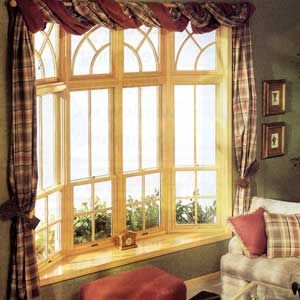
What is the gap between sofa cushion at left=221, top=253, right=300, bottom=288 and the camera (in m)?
7.05

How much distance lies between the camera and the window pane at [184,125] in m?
8.09

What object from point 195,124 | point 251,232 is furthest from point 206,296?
point 195,124

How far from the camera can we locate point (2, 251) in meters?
6.53

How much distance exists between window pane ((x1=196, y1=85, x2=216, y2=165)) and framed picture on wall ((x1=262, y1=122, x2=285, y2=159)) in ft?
1.92

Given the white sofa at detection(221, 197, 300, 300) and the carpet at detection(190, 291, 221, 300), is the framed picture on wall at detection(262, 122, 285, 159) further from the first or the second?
the carpet at detection(190, 291, 221, 300)

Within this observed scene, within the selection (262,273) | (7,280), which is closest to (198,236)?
(262,273)

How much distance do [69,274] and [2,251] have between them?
0.79 meters

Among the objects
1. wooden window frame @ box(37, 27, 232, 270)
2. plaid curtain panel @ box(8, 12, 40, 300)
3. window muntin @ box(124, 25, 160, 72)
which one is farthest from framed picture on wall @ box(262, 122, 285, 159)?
plaid curtain panel @ box(8, 12, 40, 300)

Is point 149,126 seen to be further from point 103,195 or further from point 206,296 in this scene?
point 206,296

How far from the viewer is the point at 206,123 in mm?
8227

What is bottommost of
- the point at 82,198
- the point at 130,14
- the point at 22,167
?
the point at 82,198

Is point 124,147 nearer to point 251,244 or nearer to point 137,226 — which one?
point 137,226

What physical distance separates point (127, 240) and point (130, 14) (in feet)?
7.27

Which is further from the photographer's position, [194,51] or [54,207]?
[194,51]
